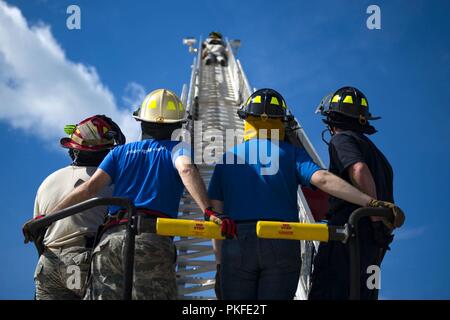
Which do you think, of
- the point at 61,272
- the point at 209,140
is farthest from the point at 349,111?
the point at 209,140

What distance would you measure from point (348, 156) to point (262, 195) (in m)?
0.58

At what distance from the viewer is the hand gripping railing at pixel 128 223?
2578 millimetres

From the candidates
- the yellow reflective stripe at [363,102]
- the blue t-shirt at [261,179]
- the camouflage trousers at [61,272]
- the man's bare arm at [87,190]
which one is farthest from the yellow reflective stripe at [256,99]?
the camouflage trousers at [61,272]

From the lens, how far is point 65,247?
12.4 feet

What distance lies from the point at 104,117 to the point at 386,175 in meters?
2.22

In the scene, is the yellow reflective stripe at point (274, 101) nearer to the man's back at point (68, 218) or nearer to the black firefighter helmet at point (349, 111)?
the black firefighter helmet at point (349, 111)

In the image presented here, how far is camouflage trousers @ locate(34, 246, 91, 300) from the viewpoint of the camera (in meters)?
3.68

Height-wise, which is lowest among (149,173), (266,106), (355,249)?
(355,249)

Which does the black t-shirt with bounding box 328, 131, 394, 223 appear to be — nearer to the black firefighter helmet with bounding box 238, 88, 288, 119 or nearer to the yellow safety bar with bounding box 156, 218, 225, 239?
the black firefighter helmet with bounding box 238, 88, 288, 119

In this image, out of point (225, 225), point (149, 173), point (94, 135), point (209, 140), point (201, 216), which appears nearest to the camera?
point (225, 225)

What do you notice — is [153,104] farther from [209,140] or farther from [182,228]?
[209,140]

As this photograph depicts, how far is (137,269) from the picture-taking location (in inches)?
120

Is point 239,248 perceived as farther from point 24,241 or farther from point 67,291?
point 67,291
